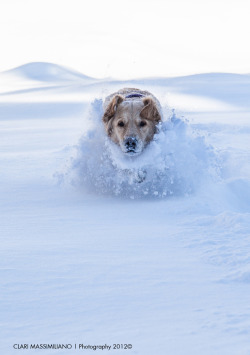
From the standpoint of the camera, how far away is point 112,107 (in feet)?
19.7

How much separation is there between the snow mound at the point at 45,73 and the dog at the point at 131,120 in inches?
846

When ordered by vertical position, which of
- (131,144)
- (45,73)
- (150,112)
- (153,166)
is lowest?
(153,166)

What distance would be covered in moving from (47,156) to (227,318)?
562 cm

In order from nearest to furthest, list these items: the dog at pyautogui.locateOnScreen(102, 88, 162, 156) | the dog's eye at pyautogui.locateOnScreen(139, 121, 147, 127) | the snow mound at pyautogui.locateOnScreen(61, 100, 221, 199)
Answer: the snow mound at pyautogui.locateOnScreen(61, 100, 221, 199), the dog at pyautogui.locateOnScreen(102, 88, 162, 156), the dog's eye at pyautogui.locateOnScreen(139, 121, 147, 127)

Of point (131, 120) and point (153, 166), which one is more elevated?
point (131, 120)

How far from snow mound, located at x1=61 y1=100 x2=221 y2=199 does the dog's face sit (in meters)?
0.10

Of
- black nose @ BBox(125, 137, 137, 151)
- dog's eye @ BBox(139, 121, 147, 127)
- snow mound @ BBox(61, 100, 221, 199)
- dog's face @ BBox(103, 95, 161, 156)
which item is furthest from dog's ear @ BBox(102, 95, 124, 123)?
black nose @ BBox(125, 137, 137, 151)

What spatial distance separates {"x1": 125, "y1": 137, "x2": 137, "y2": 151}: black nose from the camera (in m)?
5.52

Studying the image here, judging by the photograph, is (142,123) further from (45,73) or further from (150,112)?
(45,73)

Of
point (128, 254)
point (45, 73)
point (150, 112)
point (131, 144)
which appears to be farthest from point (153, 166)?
point (45, 73)

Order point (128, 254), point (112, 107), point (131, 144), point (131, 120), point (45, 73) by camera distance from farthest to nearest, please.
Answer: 1. point (45, 73)
2. point (112, 107)
3. point (131, 120)
4. point (131, 144)
5. point (128, 254)

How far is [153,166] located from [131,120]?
0.60 meters

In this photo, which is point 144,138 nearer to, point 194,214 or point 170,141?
point 170,141

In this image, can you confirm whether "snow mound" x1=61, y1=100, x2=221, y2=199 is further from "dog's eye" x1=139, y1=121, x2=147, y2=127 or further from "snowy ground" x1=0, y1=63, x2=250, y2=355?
"dog's eye" x1=139, y1=121, x2=147, y2=127
